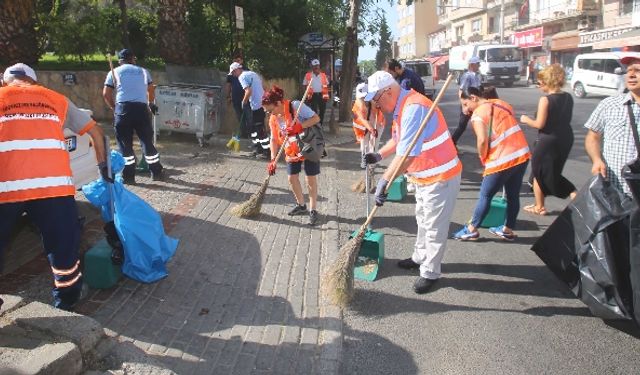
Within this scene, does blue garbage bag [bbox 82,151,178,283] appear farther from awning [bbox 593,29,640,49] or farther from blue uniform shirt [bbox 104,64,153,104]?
awning [bbox 593,29,640,49]

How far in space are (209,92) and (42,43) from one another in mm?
6186

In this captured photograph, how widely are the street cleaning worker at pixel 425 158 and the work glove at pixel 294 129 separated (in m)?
1.60

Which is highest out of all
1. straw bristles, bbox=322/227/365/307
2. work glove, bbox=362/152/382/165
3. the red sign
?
the red sign

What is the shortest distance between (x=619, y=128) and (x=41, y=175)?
3935 mm

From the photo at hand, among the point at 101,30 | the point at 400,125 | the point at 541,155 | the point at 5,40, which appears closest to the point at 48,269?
the point at 400,125

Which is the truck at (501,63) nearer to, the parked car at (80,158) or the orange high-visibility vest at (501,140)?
the orange high-visibility vest at (501,140)

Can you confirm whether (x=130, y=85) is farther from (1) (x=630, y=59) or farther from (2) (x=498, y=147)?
(1) (x=630, y=59)

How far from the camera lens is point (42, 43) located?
1315cm

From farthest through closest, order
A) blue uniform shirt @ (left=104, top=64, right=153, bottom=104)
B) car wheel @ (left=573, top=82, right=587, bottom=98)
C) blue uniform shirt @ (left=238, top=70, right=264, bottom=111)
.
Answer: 1. car wheel @ (left=573, top=82, right=587, bottom=98)
2. blue uniform shirt @ (left=238, top=70, right=264, bottom=111)
3. blue uniform shirt @ (left=104, top=64, right=153, bottom=104)

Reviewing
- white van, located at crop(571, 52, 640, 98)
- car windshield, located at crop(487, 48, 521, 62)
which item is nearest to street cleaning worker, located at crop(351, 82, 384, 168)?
white van, located at crop(571, 52, 640, 98)

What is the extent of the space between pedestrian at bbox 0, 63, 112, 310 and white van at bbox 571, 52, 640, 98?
65.8 feet

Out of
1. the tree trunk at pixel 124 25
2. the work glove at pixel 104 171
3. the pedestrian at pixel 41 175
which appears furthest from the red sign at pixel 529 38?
the pedestrian at pixel 41 175

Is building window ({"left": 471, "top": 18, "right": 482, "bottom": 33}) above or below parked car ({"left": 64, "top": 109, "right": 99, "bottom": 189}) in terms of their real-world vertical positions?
above

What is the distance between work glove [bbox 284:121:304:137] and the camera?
17.9 feet
